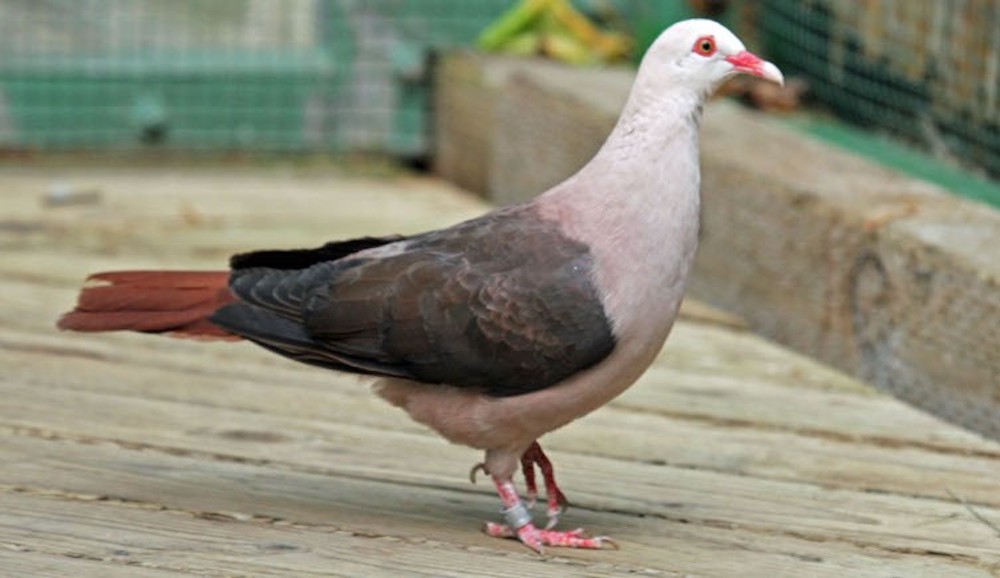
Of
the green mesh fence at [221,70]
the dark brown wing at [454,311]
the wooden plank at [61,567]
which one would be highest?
the dark brown wing at [454,311]

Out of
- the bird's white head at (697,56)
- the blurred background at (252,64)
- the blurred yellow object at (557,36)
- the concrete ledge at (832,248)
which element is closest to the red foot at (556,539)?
the bird's white head at (697,56)

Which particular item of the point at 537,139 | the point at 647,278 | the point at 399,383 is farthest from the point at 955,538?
the point at 537,139

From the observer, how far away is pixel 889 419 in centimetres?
413

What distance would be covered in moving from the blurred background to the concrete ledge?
0.68 m

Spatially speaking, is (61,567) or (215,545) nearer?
(61,567)

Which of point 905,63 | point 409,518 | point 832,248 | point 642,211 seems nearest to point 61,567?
point 409,518

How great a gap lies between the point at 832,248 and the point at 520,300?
4.88 feet

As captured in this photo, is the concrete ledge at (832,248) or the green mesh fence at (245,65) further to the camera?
the green mesh fence at (245,65)

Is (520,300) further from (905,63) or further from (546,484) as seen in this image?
(905,63)

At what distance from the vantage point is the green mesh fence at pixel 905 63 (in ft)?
16.4

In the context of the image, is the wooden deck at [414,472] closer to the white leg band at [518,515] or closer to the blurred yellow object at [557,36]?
the white leg band at [518,515]

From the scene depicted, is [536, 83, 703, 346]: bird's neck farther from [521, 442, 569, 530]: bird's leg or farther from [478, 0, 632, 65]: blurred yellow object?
[478, 0, 632, 65]: blurred yellow object

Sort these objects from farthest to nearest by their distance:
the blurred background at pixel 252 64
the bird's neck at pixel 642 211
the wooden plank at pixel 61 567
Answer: the blurred background at pixel 252 64, the bird's neck at pixel 642 211, the wooden plank at pixel 61 567

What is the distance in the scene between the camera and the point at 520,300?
3.23 metres
